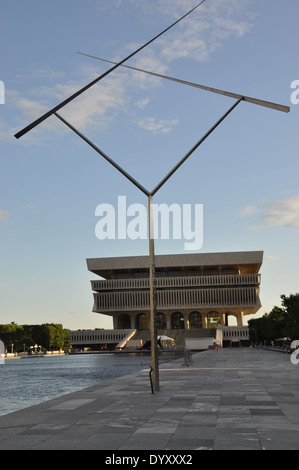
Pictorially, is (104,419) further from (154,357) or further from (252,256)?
(252,256)

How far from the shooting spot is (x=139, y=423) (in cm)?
1186

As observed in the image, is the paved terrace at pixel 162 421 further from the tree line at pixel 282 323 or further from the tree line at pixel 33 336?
the tree line at pixel 33 336

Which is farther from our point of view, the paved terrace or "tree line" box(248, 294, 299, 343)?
"tree line" box(248, 294, 299, 343)

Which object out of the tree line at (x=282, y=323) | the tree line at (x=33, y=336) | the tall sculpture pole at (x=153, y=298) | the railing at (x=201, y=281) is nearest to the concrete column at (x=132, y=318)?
the railing at (x=201, y=281)

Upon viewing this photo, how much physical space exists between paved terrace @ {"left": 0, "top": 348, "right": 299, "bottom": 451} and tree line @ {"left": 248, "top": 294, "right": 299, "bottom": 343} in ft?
152

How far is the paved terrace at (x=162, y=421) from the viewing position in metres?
9.59

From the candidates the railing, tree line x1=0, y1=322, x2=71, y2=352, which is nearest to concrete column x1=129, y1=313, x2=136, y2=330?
the railing

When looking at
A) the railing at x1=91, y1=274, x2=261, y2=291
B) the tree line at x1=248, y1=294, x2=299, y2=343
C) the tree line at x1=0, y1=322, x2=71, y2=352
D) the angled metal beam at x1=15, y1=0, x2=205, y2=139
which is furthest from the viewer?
the railing at x1=91, y1=274, x2=261, y2=291

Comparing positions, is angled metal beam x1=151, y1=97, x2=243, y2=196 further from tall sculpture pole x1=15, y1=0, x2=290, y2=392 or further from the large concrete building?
the large concrete building

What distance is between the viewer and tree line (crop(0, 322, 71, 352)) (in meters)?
131

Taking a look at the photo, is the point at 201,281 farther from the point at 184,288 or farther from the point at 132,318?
the point at 132,318

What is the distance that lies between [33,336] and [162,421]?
135 meters

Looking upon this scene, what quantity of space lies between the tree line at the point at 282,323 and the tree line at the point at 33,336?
52.3 metres
